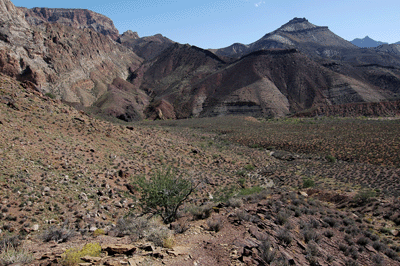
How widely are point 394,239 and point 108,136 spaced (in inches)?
749

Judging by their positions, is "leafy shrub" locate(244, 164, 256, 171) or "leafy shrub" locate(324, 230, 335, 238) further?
"leafy shrub" locate(244, 164, 256, 171)

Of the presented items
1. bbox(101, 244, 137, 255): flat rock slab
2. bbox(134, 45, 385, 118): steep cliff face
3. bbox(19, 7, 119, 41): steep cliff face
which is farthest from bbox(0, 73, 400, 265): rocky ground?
bbox(19, 7, 119, 41): steep cliff face

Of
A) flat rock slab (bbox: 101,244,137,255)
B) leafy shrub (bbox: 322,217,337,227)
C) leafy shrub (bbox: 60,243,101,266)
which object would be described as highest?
leafy shrub (bbox: 60,243,101,266)

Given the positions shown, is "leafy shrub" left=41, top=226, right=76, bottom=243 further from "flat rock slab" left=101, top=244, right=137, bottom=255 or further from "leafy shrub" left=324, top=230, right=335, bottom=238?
"leafy shrub" left=324, top=230, right=335, bottom=238

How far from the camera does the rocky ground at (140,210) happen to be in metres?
5.30

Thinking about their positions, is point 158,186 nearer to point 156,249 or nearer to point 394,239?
point 156,249

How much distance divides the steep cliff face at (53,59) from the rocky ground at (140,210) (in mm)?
41821

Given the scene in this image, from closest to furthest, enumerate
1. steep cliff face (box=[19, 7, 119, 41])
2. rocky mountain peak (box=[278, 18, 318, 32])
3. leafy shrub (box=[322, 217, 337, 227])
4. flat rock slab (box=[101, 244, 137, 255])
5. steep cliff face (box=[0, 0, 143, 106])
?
flat rock slab (box=[101, 244, 137, 255]) → leafy shrub (box=[322, 217, 337, 227]) → steep cliff face (box=[0, 0, 143, 106]) → steep cliff face (box=[19, 7, 119, 41]) → rocky mountain peak (box=[278, 18, 318, 32])

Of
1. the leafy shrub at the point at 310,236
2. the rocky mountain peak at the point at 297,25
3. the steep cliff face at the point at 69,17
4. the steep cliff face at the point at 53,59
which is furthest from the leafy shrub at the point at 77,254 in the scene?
the rocky mountain peak at the point at 297,25

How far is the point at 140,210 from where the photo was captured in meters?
10.4

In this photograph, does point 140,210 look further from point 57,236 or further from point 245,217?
point 245,217

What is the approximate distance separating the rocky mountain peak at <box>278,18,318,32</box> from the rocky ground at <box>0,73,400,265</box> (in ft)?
609

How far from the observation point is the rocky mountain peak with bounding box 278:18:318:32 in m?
174

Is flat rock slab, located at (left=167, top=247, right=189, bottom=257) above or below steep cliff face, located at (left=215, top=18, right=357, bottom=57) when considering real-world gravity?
below
